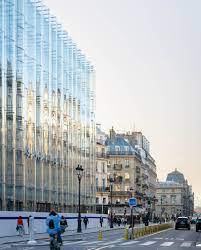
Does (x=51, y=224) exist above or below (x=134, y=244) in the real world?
above

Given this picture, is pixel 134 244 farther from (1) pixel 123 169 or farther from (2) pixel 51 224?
(1) pixel 123 169

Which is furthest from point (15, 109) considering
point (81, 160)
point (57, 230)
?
point (57, 230)

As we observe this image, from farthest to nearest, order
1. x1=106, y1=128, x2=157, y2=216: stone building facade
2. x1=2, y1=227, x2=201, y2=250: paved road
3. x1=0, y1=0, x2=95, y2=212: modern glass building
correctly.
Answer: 1. x1=106, y1=128, x2=157, y2=216: stone building facade
2. x1=0, y1=0, x2=95, y2=212: modern glass building
3. x1=2, y1=227, x2=201, y2=250: paved road

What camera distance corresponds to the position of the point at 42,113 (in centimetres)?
7388

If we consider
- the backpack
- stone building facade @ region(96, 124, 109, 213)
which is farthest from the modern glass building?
stone building facade @ region(96, 124, 109, 213)

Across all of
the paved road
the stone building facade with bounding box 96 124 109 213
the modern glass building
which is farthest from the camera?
the stone building facade with bounding box 96 124 109 213

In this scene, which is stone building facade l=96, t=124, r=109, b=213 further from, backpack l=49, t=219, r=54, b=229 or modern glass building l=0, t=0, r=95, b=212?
backpack l=49, t=219, r=54, b=229

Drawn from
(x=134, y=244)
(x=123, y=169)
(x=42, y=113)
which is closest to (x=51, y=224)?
(x=134, y=244)

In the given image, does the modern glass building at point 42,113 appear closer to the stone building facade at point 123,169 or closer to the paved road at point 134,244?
the paved road at point 134,244

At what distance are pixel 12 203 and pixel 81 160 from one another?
29081 mm

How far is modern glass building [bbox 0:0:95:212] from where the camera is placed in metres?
62.5

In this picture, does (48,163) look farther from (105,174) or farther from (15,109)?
(105,174)

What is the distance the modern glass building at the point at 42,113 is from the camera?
62500mm

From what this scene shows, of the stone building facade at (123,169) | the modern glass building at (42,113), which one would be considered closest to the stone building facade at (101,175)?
the stone building facade at (123,169)
